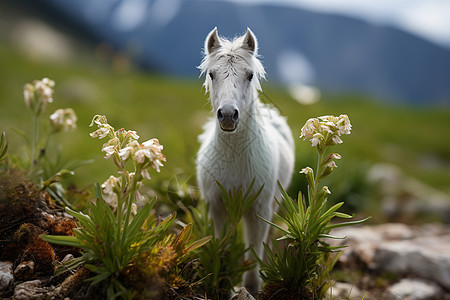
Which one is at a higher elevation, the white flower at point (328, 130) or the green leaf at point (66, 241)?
the white flower at point (328, 130)

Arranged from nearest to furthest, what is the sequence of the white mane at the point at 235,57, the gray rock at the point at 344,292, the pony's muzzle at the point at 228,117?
the pony's muzzle at the point at 228,117 → the white mane at the point at 235,57 → the gray rock at the point at 344,292

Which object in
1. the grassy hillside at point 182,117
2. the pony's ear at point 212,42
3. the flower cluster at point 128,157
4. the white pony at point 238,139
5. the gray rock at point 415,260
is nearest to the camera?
the flower cluster at point 128,157

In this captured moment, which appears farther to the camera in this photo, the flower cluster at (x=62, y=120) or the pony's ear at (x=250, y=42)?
the flower cluster at (x=62, y=120)

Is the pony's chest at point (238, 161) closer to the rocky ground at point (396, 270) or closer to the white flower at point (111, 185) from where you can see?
the white flower at point (111, 185)

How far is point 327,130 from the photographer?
7.15ft

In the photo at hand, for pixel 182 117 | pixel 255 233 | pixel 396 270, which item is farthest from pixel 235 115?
pixel 182 117

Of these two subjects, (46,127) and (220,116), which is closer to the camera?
(220,116)

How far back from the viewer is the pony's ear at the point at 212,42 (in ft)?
9.39

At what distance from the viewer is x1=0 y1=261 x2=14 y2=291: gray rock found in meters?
2.14

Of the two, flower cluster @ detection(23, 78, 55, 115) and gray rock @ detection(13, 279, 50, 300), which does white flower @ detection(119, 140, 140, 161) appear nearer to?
gray rock @ detection(13, 279, 50, 300)

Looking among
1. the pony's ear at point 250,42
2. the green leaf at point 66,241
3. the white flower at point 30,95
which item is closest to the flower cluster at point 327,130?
the pony's ear at point 250,42

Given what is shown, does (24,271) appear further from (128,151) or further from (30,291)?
(128,151)

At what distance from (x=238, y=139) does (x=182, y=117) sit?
1197cm

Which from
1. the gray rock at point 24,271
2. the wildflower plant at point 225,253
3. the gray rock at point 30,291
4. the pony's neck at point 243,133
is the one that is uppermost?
the pony's neck at point 243,133
